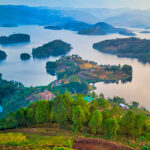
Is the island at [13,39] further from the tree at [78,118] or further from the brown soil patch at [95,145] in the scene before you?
the brown soil patch at [95,145]

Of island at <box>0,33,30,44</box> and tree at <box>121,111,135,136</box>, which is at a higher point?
island at <box>0,33,30,44</box>

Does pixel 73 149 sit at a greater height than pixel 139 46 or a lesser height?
lesser

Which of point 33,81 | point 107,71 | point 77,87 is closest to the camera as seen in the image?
point 77,87

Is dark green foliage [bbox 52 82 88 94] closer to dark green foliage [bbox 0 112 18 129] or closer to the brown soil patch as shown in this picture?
dark green foliage [bbox 0 112 18 129]

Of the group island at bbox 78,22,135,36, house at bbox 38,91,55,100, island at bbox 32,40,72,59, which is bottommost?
house at bbox 38,91,55,100

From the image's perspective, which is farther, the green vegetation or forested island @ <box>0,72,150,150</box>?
the green vegetation

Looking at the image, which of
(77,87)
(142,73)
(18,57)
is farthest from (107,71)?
(18,57)

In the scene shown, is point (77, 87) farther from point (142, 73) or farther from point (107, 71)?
point (142, 73)

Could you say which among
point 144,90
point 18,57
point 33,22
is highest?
point 33,22

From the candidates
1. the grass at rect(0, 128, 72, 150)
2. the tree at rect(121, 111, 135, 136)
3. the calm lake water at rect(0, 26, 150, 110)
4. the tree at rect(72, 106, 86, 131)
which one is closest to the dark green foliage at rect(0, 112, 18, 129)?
the grass at rect(0, 128, 72, 150)
